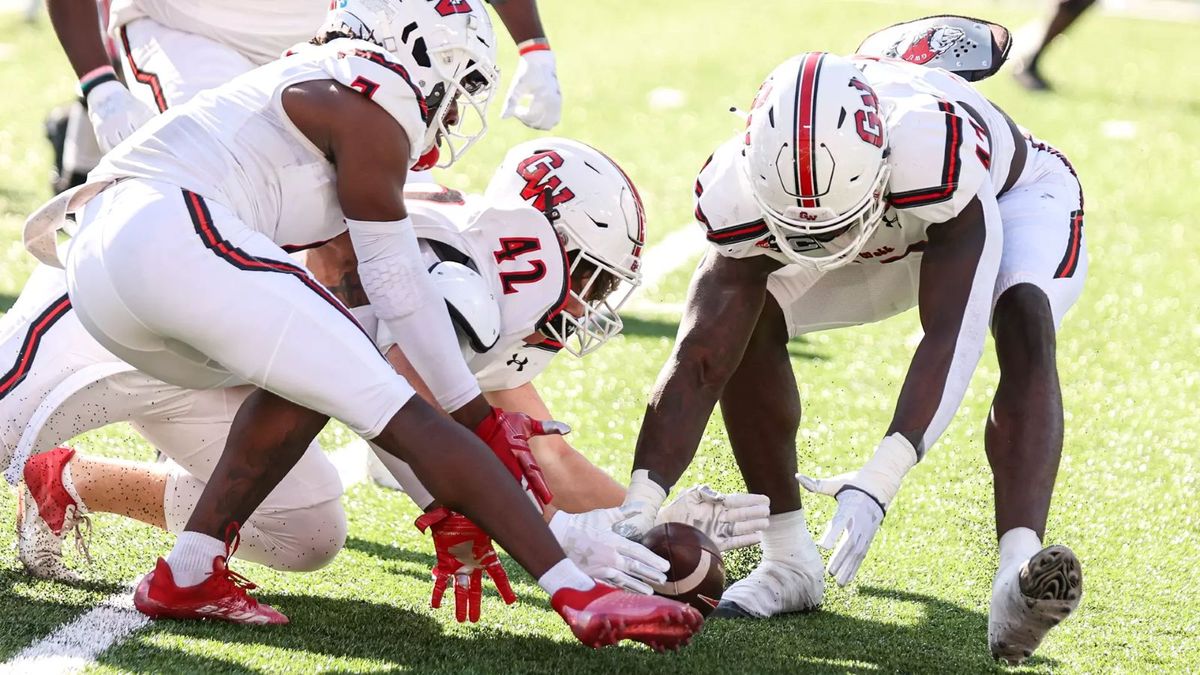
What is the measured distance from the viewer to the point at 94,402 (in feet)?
10.3

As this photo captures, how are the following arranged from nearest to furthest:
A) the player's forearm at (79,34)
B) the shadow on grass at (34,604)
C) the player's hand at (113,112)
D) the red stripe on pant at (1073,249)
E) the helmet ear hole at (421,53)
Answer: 1. the shadow on grass at (34,604)
2. the helmet ear hole at (421,53)
3. the red stripe on pant at (1073,249)
4. the player's hand at (113,112)
5. the player's forearm at (79,34)

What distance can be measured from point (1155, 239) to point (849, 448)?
3349 mm

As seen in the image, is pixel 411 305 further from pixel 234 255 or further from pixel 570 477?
pixel 570 477

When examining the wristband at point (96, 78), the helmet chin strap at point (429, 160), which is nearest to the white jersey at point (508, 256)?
the helmet chin strap at point (429, 160)

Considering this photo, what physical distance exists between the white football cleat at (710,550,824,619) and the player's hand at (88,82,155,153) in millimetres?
1993

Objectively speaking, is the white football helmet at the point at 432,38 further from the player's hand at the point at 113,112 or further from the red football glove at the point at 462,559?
the player's hand at the point at 113,112

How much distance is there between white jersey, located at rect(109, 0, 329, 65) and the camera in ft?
13.8

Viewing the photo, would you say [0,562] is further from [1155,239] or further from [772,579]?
[1155,239]

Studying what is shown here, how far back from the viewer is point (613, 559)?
2.83m

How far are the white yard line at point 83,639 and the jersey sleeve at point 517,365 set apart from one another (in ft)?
2.88

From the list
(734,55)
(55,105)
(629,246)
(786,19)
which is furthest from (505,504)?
(786,19)

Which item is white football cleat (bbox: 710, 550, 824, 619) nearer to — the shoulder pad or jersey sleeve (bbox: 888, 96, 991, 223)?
jersey sleeve (bbox: 888, 96, 991, 223)

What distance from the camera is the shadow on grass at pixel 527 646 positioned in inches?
107

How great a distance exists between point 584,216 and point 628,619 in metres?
1.02
